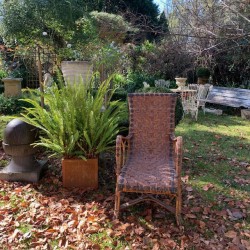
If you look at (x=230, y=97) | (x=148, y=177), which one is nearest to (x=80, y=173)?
(x=148, y=177)

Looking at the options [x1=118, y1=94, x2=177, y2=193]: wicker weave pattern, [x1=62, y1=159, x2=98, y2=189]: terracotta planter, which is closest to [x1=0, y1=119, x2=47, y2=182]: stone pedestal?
[x1=62, y1=159, x2=98, y2=189]: terracotta planter

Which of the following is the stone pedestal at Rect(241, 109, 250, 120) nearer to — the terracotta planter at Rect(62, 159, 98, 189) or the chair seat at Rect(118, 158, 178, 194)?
the chair seat at Rect(118, 158, 178, 194)

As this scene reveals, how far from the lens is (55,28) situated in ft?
42.4

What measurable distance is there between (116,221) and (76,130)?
1.03 m

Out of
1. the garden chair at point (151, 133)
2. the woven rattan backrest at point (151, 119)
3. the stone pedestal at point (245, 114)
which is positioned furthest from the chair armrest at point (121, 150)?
the stone pedestal at point (245, 114)

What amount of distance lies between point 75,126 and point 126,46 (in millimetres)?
9825

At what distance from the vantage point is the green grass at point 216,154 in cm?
324

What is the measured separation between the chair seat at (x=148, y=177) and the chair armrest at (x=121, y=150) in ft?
0.25

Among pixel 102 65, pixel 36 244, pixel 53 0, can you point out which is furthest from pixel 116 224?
pixel 53 0

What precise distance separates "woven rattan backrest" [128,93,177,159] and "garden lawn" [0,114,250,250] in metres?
0.61

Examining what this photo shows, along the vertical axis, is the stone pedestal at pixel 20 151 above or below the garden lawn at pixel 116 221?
above

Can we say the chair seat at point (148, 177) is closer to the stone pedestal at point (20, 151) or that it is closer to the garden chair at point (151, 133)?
the garden chair at point (151, 133)

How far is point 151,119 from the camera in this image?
3.17 m

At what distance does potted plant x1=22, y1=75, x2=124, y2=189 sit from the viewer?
9.48 ft
